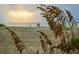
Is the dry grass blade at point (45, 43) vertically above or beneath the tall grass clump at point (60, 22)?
beneath

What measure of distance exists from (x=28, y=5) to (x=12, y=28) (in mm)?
263

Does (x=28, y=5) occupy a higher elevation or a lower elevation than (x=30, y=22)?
higher

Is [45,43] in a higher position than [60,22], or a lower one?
lower

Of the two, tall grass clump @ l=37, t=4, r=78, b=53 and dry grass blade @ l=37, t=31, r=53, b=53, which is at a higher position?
tall grass clump @ l=37, t=4, r=78, b=53

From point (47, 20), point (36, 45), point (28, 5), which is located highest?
point (28, 5)
